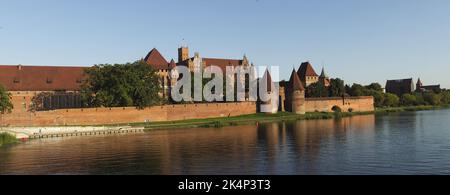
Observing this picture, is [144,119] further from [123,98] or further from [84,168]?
[84,168]

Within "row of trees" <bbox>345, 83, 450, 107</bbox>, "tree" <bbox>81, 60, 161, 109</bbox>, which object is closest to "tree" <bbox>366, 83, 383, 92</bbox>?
"row of trees" <bbox>345, 83, 450, 107</bbox>

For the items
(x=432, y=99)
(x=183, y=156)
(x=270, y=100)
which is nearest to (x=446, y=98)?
(x=432, y=99)

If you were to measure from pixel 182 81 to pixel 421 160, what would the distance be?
40.2 metres

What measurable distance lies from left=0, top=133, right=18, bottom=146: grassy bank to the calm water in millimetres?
2975

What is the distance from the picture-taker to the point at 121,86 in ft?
159

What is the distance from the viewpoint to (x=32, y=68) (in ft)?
190

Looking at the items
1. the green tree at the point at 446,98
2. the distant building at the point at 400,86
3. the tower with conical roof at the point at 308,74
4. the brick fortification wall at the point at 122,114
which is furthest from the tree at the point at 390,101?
the distant building at the point at 400,86

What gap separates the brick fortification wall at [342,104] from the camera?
212 ft

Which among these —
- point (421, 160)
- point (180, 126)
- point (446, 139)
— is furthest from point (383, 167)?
point (180, 126)

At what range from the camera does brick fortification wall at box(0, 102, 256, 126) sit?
46188 millimetres

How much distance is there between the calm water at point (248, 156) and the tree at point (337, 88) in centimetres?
4193

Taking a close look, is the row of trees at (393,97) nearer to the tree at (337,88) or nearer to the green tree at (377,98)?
the green tree at (377,98)

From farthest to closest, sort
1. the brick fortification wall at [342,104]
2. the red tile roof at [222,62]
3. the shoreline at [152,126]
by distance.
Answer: the red tile roof at [222,62]
the brick fortification wall at [342,104]
the shoreline at [152,126]

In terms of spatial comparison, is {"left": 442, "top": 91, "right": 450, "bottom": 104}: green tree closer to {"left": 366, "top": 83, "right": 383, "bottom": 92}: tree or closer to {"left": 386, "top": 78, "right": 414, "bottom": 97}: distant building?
A: {"left": 366, "top": 83, "right": 383, "bottom": 92}: tree
